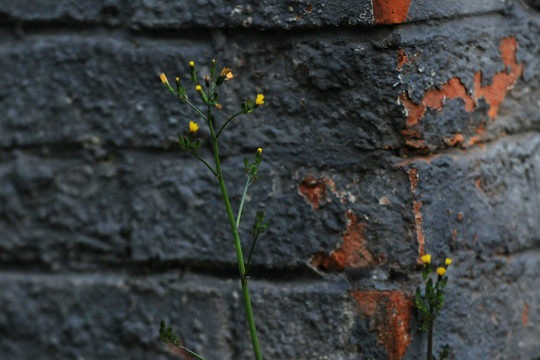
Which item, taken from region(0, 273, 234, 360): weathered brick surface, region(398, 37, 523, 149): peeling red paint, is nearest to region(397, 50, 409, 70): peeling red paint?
region(398, 37, 523, 149): peeling red paint

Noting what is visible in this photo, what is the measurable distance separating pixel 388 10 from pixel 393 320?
0.65m

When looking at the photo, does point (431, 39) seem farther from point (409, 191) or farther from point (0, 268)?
point (0, 268)

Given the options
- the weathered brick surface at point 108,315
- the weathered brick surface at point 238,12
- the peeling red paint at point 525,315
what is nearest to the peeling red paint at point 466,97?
the weathered brick surface at point 238,12

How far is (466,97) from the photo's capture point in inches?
56.8

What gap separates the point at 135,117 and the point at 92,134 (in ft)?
0.42

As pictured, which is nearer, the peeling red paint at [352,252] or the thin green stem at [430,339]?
the thin green stem at [430,339]

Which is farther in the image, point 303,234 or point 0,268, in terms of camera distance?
point 0,268

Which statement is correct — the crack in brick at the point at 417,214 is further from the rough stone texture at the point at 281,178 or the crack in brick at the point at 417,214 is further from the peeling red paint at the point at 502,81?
the peeling red paint at the point at 502,81

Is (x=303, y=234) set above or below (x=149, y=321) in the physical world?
above

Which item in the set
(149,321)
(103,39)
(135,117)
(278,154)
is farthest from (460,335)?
(103,39)

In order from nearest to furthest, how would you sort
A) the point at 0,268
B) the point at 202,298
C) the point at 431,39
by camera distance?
the point at 431,39, the point at 202,298, the point at 0,268

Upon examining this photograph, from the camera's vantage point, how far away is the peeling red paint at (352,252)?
1397mm

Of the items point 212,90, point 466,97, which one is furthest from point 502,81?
point 212,90

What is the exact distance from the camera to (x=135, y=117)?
1.54m
